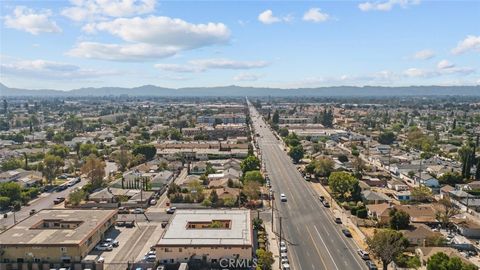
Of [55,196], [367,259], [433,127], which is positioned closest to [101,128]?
[55,196]

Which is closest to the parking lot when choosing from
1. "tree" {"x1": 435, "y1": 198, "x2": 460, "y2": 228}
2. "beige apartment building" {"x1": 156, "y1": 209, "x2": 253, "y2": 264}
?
"beige apartment building" {"x1": 156, "y1": 209, "x2": 253, "y2": 264}

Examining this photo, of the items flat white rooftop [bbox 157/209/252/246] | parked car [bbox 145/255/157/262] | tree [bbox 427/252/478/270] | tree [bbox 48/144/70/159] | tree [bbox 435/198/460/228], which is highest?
tree [bbox 427/252/478/270]

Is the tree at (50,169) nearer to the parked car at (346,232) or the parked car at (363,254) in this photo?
the parked car at (346,232)

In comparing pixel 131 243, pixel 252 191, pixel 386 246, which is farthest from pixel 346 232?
pixel 131 243

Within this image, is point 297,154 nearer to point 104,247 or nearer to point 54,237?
point 104,247

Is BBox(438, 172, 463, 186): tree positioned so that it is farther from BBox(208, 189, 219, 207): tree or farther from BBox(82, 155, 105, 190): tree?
BBox(82, 155, 105, 190): tree

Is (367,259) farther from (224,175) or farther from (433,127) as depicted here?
(433,127)
